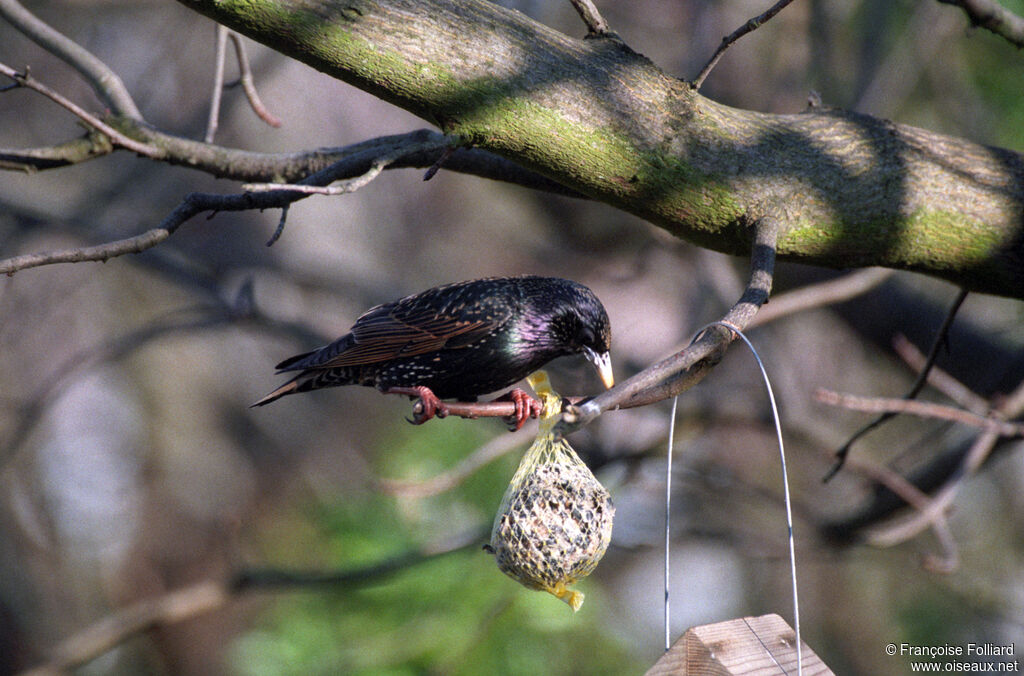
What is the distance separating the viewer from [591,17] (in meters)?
2.02

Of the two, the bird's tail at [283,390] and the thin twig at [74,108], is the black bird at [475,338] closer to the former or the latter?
the bird's tail at [283,390]

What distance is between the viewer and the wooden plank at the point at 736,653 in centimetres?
143

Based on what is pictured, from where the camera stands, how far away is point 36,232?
485 cm

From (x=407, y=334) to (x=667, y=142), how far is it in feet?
2.54

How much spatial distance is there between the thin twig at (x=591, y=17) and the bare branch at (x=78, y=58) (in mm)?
1289

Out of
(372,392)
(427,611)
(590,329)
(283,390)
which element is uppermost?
(590,329)

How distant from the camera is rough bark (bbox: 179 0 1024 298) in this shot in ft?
5.78

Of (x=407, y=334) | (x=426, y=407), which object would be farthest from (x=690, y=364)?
(x=407, y=334)

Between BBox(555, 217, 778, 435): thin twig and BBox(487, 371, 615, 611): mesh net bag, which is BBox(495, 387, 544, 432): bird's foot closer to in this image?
BBox(487, 371, 615, 611): mesh net bag

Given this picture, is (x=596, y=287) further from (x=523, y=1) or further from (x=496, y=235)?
(x=523, y=1)

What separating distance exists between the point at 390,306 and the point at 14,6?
139 cm

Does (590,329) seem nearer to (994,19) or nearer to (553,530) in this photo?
(553,530)

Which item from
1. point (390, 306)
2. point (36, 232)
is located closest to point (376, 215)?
Result: point (36, 232)

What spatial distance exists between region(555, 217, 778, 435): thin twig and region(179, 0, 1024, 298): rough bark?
0.56ft
